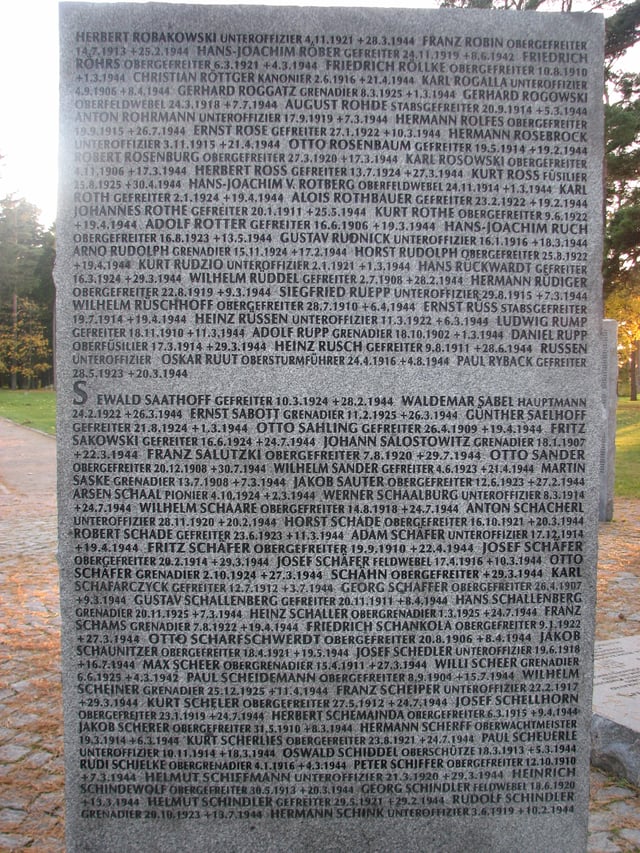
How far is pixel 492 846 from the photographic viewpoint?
3.07 meters

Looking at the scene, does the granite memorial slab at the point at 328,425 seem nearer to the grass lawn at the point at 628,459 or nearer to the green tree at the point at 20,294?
the grass lawn at the point at 628,459

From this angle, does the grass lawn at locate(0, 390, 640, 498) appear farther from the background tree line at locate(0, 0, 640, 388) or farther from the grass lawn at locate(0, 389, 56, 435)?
the background tree line at locate(0, 0, 640, 388)

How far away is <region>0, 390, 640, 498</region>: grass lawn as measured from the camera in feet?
48.3

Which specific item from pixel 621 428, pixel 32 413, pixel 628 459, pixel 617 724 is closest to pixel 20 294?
pixel 32 413

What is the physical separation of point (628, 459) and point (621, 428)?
35.0ft

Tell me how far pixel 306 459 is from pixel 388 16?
192 centimetres

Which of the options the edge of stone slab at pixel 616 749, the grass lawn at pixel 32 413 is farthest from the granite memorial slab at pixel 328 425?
the grass lawn at pixel 32 413

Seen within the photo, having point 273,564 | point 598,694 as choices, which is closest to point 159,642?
point 273,564

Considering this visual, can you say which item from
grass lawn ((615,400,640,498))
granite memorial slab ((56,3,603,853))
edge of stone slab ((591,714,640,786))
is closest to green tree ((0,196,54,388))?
Answer: grass lawn ((615,400,640,498))

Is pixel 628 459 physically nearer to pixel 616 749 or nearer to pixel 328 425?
pixel 616 749

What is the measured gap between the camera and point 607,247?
55.9 ft

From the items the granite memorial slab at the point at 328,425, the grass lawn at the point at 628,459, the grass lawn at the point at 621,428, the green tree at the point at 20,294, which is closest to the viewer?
the granite memorial slab at the point at 328,425

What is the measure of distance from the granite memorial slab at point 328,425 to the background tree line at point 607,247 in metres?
9.37

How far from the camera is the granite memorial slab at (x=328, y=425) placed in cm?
297
